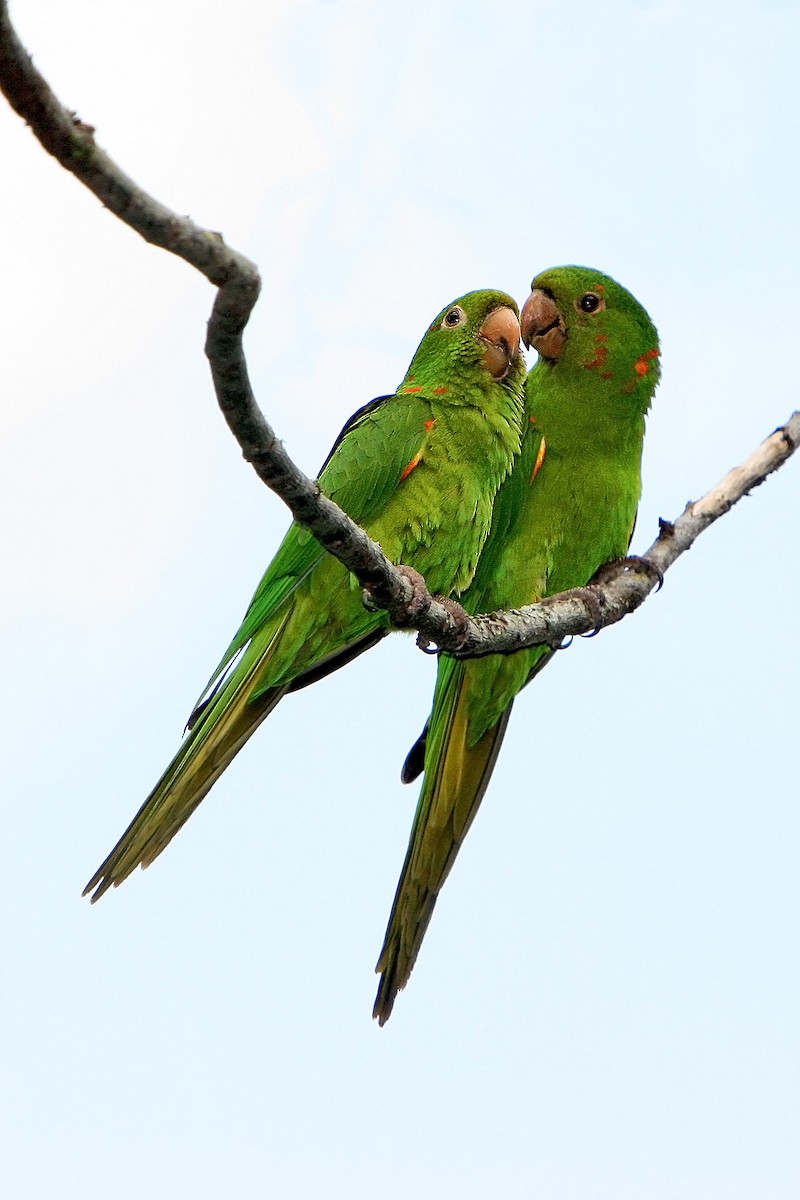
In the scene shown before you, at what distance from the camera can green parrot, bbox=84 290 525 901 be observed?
4.81 m

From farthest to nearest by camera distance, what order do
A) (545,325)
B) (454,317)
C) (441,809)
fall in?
(441,809) → (545,325) → (454,317)

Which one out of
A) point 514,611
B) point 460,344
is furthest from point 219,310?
point 460,344

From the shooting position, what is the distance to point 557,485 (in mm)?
5480

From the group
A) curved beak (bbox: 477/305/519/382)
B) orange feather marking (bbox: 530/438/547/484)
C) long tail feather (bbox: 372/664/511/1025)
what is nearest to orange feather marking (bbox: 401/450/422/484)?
curved beak (bbox: 477/305/519/382)

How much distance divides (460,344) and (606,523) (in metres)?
1.09

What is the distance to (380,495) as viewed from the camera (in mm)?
4820

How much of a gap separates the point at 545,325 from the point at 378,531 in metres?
1.49

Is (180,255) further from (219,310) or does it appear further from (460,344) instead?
(460,344)

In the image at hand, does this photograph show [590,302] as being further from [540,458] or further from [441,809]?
[441,809]

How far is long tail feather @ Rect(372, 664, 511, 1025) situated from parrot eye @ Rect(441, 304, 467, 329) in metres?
1.61

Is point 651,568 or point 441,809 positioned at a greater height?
point 651,568

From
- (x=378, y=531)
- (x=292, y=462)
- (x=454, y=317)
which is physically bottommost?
(x=292, y=462)

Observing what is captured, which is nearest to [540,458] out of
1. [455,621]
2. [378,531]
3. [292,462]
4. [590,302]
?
[590,302]

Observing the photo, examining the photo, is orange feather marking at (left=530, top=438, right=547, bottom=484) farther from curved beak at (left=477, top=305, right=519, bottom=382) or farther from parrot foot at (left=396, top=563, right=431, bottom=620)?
parrot foot at (left=396, top=563, right=431, bottom=620)
